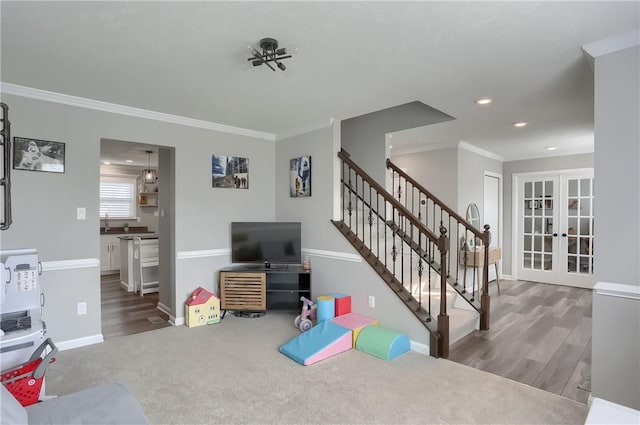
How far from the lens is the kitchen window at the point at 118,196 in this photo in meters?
7.33

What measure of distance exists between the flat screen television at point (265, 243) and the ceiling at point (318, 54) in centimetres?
139

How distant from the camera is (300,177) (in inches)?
178

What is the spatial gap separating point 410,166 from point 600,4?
4.29 meters

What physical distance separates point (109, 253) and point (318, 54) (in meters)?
6.54

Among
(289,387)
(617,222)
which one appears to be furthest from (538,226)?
(289,387)

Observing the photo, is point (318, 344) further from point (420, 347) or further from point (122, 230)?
point (122, 230)

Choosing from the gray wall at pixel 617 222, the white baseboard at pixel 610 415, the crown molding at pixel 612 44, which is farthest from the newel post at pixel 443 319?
the white baseboard at pixel 610 415

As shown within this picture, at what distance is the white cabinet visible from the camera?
22.7ft

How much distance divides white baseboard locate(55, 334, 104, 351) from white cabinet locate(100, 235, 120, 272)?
400cm

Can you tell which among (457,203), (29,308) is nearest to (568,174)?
(457,203)

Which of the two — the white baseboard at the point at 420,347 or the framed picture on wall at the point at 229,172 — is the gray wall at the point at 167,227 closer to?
the framed picture on wall at the point at 229,172

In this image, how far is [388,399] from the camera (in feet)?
7.98

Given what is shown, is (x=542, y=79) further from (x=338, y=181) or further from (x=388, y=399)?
(x=388, y=399)

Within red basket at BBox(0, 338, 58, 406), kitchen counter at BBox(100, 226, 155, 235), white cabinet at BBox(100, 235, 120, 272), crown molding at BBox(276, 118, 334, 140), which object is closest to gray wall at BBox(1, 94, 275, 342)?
crown molding at BBox(276, 118, 334, 140)
